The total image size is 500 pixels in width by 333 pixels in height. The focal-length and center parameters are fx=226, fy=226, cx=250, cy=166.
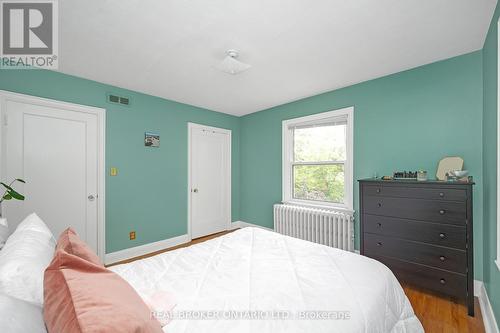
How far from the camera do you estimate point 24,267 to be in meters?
0.90

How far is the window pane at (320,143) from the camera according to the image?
3.49m

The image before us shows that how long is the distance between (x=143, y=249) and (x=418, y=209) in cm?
369

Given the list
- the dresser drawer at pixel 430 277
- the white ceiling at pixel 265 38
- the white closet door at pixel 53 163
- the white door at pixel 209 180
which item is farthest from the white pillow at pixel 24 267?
the white door at pixel 209 180

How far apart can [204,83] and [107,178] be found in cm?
193

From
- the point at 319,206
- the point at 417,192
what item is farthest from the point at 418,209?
the point at 319,206

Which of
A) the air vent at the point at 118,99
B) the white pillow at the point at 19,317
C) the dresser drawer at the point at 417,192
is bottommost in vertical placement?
the white pillow at the point at 19,317

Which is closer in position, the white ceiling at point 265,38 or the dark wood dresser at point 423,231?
the white ceiling at point 265,38

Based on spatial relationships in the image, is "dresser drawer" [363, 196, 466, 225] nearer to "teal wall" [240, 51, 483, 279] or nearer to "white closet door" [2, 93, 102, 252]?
"teal wall" [240, 51, 483, 279]

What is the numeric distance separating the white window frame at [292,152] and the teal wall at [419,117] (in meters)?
0.07

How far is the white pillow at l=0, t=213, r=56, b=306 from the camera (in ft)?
2.72

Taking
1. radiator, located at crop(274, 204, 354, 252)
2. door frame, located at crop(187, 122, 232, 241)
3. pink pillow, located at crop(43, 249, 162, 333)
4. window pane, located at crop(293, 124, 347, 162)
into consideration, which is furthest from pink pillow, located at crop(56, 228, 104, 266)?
window pane, located at crop(293, 124, 347, 162)

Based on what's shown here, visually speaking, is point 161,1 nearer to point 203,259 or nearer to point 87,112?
point 203,259

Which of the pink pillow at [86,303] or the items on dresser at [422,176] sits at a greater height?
the items on dresser at [422,176]

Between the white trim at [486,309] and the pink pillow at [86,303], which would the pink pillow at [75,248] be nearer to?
the pink pillow at [86,303]
